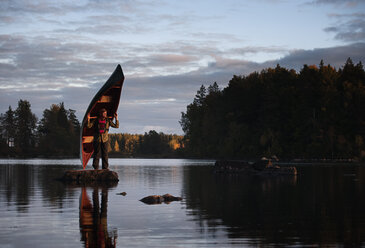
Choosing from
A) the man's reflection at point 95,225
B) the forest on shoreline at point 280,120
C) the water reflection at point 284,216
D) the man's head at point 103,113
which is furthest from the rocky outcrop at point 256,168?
the forest on shoreline at point 280,120

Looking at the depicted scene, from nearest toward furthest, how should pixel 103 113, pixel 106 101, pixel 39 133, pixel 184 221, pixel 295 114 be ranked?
1. pixel 184 221
2. pixel 103 113
3. pixel 106 101
4. pixel 295 114
5. pixel 39 133

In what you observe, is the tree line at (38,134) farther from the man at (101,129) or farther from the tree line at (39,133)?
the man at (101,129)

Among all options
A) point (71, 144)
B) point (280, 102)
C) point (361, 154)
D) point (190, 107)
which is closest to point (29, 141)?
A: point (71, 144)

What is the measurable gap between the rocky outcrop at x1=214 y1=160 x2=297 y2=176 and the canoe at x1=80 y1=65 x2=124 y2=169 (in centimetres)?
1534

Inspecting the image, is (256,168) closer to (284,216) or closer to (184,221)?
(284,216)

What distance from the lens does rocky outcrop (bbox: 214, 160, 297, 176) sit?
39456 millimetres

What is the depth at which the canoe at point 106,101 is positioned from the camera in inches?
1145

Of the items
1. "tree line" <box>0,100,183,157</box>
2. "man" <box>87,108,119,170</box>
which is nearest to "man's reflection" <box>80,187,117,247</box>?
"man" <box>87,108,119,170</box>

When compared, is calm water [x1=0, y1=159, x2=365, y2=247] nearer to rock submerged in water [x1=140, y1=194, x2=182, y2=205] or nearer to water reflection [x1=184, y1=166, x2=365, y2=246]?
water reflection [x1=184, y1=166, x2=365, y2=246]

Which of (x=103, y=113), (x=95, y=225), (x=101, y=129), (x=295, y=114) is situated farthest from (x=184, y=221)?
(x=295, y=114)

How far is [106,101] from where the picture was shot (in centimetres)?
2967

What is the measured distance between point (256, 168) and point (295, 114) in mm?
57956

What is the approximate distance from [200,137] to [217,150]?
1553cm

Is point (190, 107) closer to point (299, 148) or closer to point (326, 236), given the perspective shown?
point (299, 148)
